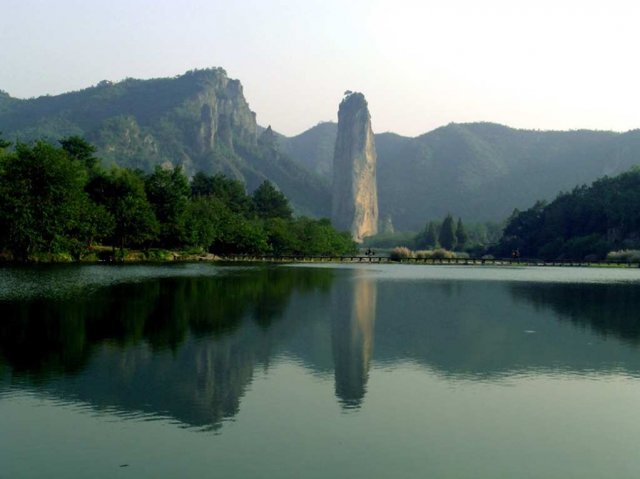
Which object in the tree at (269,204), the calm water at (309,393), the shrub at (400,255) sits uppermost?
the tree at (269,204)

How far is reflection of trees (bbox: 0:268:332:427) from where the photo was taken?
16.0m

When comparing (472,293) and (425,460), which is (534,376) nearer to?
(425,460)

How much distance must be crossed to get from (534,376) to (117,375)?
11.3 m

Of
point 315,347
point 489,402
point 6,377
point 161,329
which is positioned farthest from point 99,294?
point 489,402

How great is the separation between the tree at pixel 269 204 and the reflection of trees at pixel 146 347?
108 m

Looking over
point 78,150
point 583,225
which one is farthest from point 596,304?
point 583,225

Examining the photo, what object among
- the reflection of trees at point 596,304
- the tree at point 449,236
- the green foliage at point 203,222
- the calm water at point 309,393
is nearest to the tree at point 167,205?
the green foliage at point 203,222

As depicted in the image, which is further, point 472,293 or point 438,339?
point 472,293

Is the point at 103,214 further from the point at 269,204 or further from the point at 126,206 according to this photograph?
the point at 269,204

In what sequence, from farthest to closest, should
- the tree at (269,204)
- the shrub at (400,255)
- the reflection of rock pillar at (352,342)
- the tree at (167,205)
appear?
1. the tree at (269,204)
2. the shrub at (400,255)
3. the tree at (167,205)
4. the reflection of rock pillar at (352,342)

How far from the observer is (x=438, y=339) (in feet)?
86.2

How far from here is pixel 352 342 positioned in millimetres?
25000

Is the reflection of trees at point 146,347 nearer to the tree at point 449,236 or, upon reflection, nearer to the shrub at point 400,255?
the shrub at point 400,255

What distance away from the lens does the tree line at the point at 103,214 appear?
7094 centimetres
